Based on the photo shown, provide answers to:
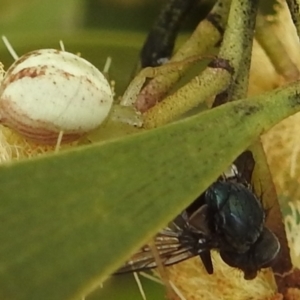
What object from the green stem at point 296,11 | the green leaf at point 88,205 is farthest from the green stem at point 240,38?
the green leaf at point 88,205

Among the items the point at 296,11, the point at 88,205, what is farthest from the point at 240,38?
the point at 88,205

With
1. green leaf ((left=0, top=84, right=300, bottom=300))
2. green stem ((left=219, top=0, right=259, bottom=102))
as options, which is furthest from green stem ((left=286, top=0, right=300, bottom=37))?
green leaf ((left=0, top=84, right=300, bottom=300))

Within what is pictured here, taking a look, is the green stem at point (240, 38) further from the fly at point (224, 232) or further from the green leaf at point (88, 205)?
the green leaf at point (88, 205)

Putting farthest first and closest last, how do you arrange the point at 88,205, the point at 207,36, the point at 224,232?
1. the point at 207,36
2. the point at 224,232
3. the point at 88,205

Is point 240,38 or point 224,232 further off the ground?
point 240,38

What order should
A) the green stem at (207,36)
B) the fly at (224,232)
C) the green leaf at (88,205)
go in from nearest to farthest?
the green leaf at (88,205), the fly at (224,232), the green stem at (207,36)

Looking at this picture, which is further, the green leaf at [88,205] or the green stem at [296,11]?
the green stem at [296,11]

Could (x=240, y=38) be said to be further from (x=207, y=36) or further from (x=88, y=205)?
(x=88, y=205)

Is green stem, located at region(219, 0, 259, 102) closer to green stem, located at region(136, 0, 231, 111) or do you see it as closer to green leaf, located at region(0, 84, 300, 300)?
green stem, located at region(136, 0, 231, 111)
